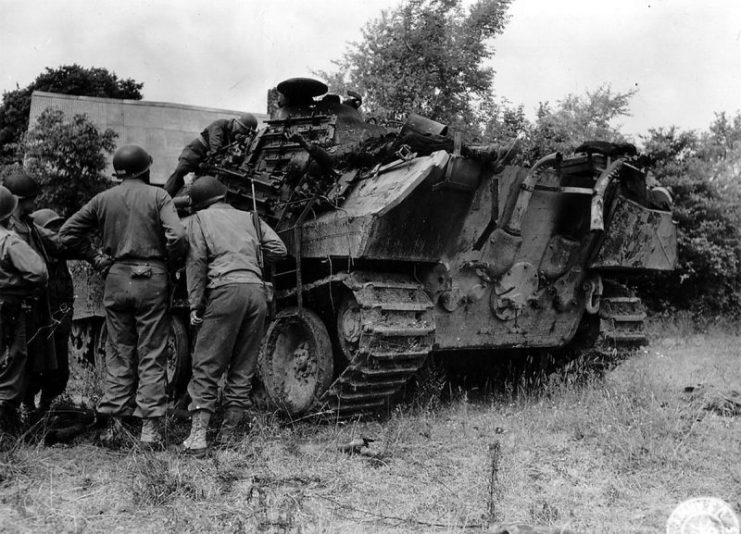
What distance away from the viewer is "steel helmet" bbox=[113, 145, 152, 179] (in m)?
5.55

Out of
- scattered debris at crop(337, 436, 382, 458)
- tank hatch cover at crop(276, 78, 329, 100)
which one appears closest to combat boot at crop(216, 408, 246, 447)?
scattered debris at crop(337, 436, 382, 458)

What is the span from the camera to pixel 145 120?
73.2 ft

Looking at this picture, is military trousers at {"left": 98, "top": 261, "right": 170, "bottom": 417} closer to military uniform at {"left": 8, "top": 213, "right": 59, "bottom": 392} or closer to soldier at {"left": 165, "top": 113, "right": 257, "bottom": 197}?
military uniform at {"left": 8, "top": 213, "right": 59, "bottom": 392}

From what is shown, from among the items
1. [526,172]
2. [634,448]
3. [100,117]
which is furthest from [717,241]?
[100,117]

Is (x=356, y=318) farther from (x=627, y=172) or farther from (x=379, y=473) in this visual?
(x=627, y=172)

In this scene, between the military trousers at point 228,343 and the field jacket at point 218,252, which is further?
the field jacket at point 218,252

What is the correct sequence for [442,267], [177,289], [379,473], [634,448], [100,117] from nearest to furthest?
[379,473]
[634,448]
[442,267]
[177,289]
[100,117]

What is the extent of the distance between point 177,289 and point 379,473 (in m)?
3.62

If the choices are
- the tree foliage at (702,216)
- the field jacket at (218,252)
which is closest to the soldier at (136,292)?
the field jacket at (218,252)

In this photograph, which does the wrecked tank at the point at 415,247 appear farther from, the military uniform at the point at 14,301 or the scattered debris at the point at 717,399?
the military uniform at the point at 14,301

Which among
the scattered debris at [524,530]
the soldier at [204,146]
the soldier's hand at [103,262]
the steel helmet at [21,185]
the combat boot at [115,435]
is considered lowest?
the combat boot at [115,435]

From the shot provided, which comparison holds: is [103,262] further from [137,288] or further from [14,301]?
[14,301]

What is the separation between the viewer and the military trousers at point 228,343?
211 inches

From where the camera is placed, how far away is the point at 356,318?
613cm
